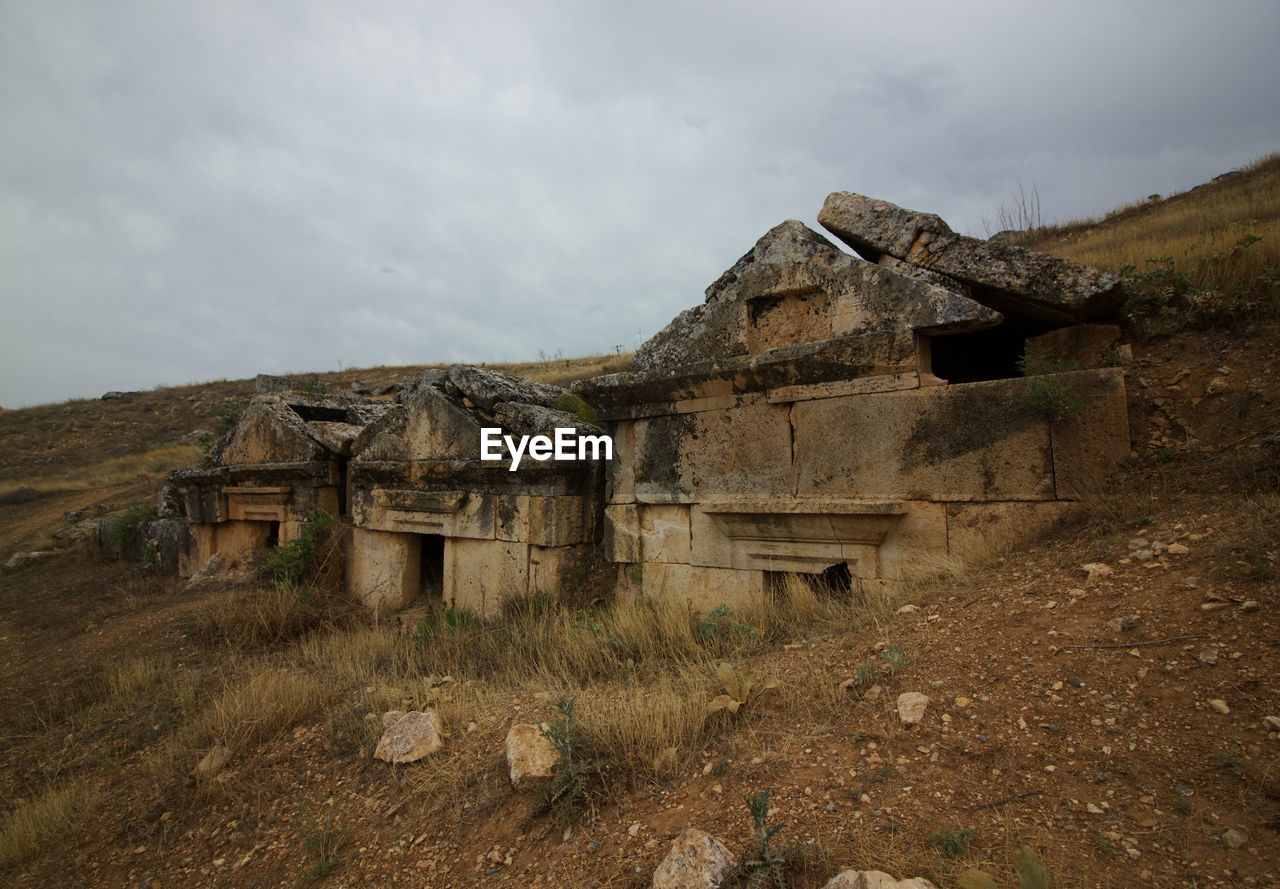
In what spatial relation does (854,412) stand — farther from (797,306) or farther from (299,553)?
(299,553)

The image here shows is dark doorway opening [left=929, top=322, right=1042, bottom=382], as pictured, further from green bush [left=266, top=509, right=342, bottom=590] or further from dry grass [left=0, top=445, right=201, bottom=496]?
dry grass [left=0, top=445, right=201, bottom=496]

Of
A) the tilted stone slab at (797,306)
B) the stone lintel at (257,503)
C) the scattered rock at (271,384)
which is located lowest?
the stone lintel at (257,503)

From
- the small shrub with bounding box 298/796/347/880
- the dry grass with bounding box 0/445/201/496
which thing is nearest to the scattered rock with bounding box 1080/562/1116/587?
the small shrub with bounding box 298/796/347/880

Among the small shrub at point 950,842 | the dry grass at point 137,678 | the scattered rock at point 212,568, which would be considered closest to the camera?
the small shrub at point 950,842

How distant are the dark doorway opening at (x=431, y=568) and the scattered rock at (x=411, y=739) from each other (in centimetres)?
283

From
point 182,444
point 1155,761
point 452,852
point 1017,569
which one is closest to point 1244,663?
point 1155,761

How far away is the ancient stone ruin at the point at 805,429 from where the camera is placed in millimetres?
3379

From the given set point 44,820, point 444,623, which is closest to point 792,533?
point 444,623

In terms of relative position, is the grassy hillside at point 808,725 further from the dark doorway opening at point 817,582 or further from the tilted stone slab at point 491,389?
the tilted stone slab at point 491,389

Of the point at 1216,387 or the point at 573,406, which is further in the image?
the point at 573,406

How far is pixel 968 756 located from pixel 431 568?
18.1 ft

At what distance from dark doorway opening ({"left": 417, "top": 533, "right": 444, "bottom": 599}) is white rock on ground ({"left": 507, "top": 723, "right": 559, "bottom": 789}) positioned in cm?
342

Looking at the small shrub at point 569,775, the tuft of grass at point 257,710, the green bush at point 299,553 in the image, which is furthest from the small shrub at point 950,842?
the green bush at point 299,553

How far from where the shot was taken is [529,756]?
Result: 258 cm
